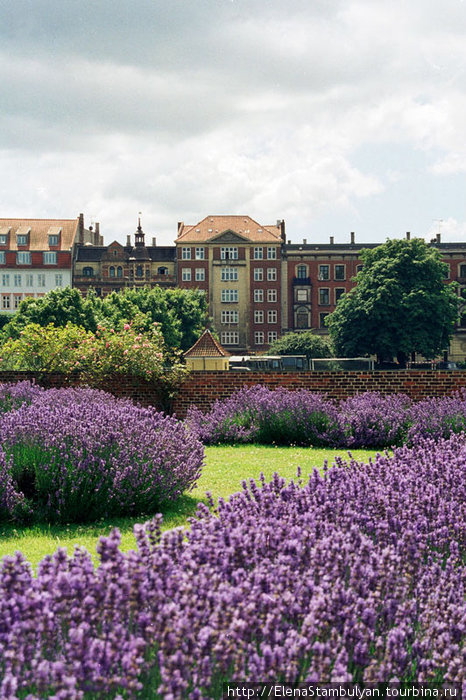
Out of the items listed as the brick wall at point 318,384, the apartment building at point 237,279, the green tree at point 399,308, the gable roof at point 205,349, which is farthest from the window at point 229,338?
the brick wall at point 318,384

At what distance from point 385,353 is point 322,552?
53788mm

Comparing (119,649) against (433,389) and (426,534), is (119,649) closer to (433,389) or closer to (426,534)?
(426,534)

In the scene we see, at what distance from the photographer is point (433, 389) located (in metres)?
14.7

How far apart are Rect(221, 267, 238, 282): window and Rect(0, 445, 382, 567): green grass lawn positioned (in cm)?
7118

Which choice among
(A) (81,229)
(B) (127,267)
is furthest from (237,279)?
(A) (81,229)

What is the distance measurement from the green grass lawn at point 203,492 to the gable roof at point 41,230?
78970mm

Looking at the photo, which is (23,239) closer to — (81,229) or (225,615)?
(81,229)

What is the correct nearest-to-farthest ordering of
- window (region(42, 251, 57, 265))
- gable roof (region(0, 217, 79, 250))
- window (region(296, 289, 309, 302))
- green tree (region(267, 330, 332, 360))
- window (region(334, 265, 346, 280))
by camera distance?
green tree (region(267, 330, 332, 360))
window (region(296, 289, 309, 302))
window (region(334, 265, 346, 280))
window (region(42, 251, 57, 265))
gable roof (region(0, 217, 79, 250))

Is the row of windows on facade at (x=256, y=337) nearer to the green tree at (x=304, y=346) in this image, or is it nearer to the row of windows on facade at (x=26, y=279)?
the green tree at (x=304, y=346)

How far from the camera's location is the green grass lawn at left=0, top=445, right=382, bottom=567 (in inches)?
241

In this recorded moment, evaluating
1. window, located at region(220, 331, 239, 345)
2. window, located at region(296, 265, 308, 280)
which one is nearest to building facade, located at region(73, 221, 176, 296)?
window, located at region(220, 331, 239, 345)

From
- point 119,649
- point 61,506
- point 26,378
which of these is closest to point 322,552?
point 119,649

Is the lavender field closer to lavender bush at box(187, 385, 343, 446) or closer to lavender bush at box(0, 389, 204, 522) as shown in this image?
lavender bush at box(0, 389, 204, 522)

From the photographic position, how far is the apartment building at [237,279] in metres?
82.8
